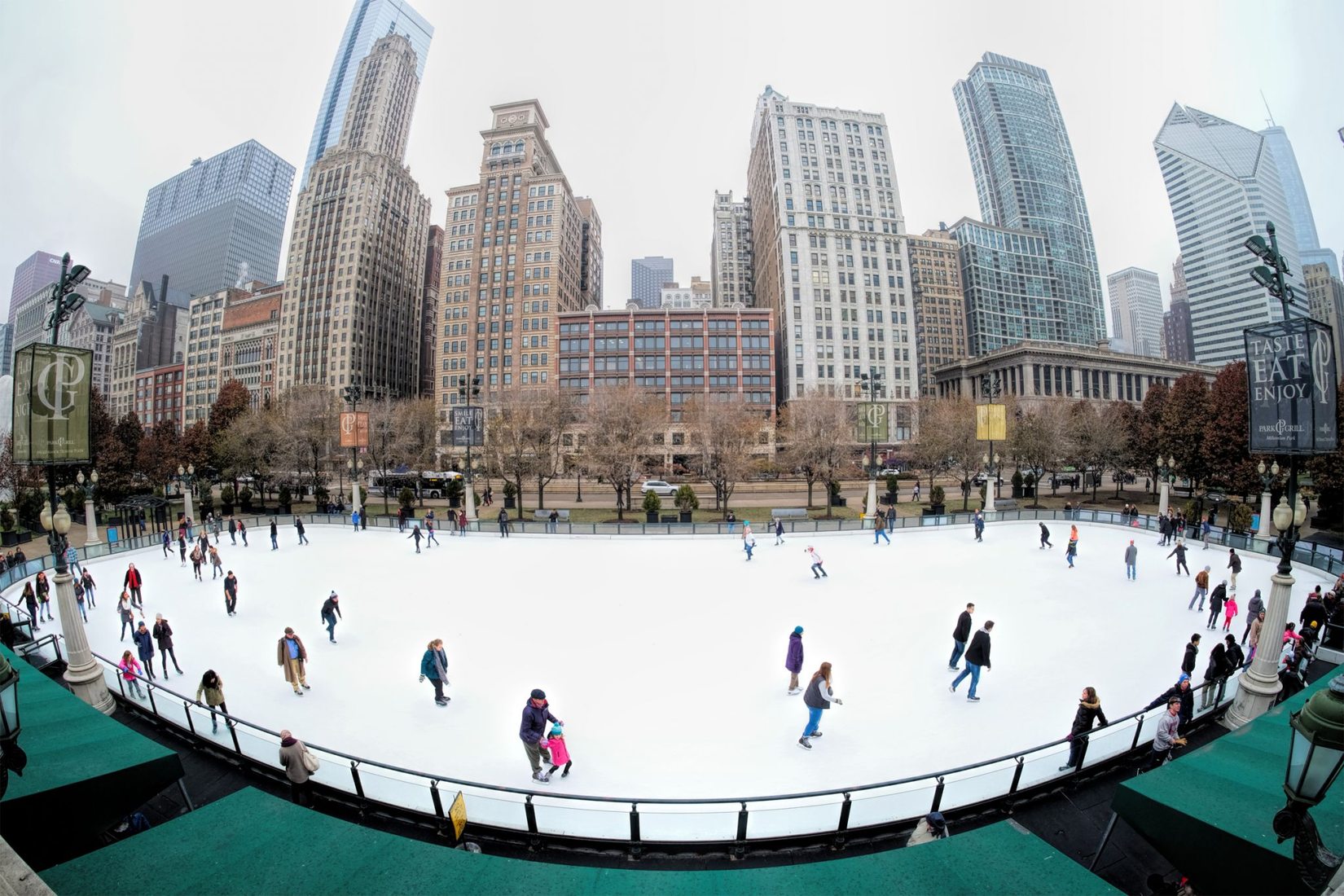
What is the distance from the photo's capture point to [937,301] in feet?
398

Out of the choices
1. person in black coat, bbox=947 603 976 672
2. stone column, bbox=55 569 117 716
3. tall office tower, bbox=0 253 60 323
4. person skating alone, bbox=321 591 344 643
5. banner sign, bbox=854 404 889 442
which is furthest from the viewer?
tall office tower, bbox=0 253 60 323

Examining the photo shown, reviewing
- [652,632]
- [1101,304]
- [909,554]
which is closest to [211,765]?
[652,632]

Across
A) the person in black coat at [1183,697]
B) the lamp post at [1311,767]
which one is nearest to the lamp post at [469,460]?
the person in black coat at [1183,697]

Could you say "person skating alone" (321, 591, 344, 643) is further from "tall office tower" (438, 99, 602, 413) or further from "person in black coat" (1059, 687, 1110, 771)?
"tall office tower" (438, 99, 602, 413)

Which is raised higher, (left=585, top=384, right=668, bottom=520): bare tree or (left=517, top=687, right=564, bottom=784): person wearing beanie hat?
(left=585, top=384, right=668, bottom=520): bare tree

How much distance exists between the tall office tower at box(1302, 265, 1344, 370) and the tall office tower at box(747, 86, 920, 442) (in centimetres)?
11262

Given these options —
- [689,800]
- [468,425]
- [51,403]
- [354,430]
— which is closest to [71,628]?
[51,403]

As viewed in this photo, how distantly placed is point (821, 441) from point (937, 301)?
102383mm

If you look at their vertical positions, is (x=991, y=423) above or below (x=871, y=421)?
below

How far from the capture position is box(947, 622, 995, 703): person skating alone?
9.38 meters

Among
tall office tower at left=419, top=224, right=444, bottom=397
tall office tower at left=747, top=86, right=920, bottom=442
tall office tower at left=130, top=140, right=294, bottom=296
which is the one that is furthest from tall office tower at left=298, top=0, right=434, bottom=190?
tall office tower at left=747, top=86, right=920, bottom=442

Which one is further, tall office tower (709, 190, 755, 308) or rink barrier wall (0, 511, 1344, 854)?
tall office tower (709, 190, 755, 308)

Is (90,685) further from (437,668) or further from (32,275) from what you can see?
(32,275)

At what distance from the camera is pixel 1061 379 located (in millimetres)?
79625
